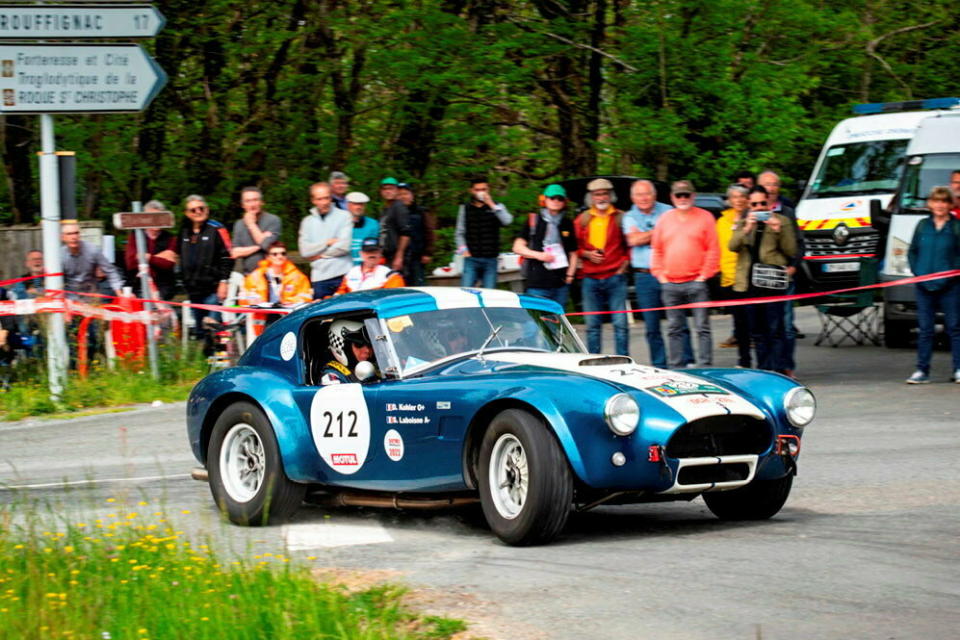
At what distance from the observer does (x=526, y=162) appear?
26734mm

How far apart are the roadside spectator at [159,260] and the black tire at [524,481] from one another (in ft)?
32.6

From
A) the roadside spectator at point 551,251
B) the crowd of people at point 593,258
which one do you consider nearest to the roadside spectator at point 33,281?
the crowd of people at point 593,258

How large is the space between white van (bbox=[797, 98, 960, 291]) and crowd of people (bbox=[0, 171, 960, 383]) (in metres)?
4.56

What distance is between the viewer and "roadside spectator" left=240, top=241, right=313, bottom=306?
15820 mm

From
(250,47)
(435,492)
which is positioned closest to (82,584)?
(435,492)

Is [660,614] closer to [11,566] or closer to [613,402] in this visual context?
[613,402]

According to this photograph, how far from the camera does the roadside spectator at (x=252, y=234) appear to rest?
53.3 feet

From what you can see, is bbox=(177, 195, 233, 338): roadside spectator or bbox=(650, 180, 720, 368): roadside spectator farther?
bbox=(177, 195, 233, 338): roadside spectator

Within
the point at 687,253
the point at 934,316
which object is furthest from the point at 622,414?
the point at 934,316

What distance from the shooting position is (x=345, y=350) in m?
9.30

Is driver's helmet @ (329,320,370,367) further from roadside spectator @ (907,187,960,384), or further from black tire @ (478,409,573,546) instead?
roadside spectator @ (907,187,960,384)

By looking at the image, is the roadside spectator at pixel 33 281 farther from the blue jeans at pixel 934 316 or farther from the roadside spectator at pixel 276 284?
the blue jeans at pixel 934 316

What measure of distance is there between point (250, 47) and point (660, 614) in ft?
63.7

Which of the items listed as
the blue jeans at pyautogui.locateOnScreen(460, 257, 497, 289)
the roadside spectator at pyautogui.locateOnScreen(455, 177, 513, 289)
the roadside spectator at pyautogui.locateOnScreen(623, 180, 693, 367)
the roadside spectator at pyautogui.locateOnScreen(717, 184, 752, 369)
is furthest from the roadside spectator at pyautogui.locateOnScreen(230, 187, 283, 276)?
the roadside spectator at pyautogui.locateOnScreen(717, 184, 752, 369)
